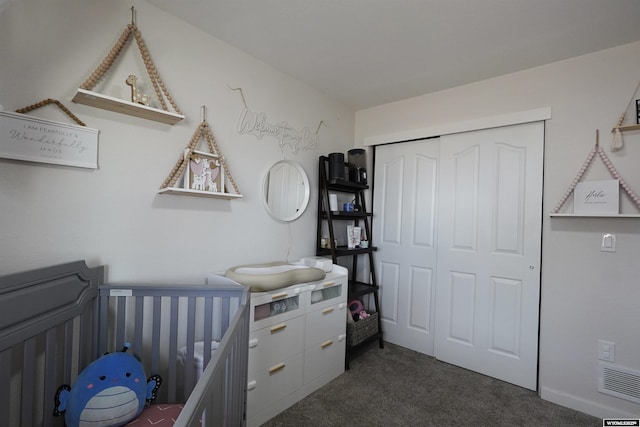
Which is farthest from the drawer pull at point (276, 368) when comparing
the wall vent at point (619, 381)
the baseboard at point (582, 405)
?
the wall vent at point (619, 381)

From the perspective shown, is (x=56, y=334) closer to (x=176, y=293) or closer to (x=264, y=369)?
(x=176, y=293)

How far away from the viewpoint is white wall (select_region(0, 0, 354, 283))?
126 cm

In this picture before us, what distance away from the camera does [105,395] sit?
A: 115 cm

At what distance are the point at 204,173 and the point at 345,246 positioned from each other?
1.54 meters

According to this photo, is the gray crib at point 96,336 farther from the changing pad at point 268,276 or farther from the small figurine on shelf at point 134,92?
the small figurine on shelf at point 134,92

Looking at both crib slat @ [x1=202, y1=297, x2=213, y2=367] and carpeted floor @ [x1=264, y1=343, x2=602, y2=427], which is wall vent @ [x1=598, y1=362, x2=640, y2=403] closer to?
carpeted floor @ [x1=264, y1=343, x2=602, y2=427]

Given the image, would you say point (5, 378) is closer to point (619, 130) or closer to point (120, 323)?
point (120, 323)

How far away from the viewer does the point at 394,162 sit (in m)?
2.93

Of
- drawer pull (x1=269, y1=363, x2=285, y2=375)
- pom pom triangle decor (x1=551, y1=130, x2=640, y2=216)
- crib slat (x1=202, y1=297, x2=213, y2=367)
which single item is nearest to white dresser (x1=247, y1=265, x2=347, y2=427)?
drawer pull (x1=269, y1=363, x2=285, y2=375)

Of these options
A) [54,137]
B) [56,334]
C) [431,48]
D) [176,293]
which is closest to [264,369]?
[176,293]

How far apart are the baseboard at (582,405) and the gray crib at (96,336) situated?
6.66 feet

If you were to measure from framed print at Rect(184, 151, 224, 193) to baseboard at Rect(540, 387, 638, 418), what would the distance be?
8.38 feet

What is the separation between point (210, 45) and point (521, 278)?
2.66 m

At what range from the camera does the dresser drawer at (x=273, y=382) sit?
1.67m
